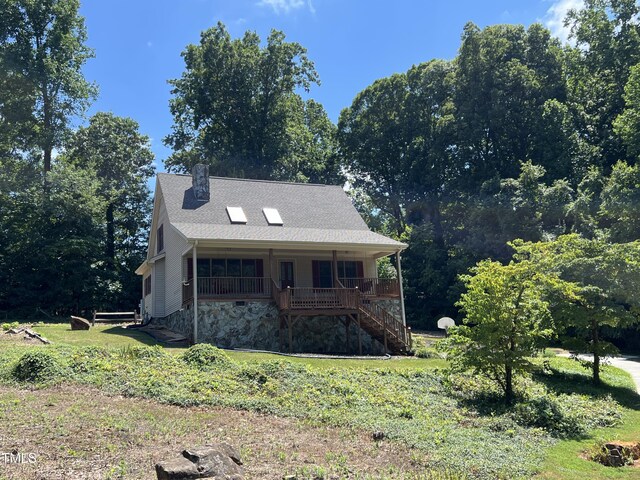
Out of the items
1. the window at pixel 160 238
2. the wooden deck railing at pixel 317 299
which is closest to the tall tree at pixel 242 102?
the window at pixel 160 238

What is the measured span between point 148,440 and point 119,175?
39882mm

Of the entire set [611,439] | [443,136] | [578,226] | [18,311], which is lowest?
[611,439]

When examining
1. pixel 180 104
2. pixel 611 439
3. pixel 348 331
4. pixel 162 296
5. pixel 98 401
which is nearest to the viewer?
pixel 98 401

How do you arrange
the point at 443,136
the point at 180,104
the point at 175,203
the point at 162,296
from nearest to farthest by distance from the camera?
the point at 175,203 < the point at 162,296 < the point at 443,136 < the point at 180,104

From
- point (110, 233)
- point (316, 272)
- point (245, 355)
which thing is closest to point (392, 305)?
point (316, 272)

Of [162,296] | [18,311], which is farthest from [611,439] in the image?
[18,311]

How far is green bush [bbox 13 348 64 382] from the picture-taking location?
10.3 metres

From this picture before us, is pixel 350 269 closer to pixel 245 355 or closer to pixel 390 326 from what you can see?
pixel 390 326

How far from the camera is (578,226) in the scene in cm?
3008

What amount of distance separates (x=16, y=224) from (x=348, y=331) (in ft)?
78.8

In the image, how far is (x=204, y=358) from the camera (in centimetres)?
1273

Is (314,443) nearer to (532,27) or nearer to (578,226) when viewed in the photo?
(578,226)

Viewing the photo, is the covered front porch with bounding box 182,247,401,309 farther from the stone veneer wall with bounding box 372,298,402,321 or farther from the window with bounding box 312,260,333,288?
the stone veneer wall with bounding box 372,298,402,321

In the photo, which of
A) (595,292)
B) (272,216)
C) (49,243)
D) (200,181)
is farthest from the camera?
(49,243)
